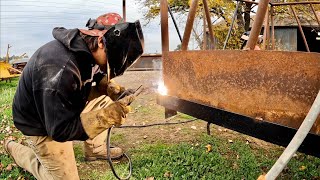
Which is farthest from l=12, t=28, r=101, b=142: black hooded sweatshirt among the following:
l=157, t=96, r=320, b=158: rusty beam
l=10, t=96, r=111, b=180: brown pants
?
l=157, t=96, r=320, b=158: rusty beam

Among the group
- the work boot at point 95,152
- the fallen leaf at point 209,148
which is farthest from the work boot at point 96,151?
the fallen leaf at point 209,148

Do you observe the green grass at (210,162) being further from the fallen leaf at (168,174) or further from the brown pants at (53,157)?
the brown pants at (53,157)

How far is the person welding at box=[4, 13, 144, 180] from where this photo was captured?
98.9 inches

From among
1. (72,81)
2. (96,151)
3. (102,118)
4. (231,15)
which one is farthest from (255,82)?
(231,15)

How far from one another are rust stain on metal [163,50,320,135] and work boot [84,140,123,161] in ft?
5.37

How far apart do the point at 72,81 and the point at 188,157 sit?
203 centimetres

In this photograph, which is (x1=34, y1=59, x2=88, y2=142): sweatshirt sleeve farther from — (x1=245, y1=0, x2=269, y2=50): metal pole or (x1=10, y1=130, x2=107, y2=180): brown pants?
(x1=245, y1=0, x2=269, y2=50): metal pole

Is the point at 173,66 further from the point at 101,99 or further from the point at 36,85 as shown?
the point at 36,85

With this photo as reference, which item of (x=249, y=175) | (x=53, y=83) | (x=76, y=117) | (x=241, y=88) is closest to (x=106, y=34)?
(x=53, y=83)

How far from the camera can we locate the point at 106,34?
2.55 metres

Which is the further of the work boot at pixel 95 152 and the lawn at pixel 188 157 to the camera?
the work boot at pixel 95 152

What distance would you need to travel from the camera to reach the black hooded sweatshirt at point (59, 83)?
2.48 m

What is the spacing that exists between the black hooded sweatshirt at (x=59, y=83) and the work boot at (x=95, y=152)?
1.37 meters

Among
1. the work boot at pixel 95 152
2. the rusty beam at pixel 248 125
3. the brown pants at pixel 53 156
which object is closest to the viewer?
the rusty beam at pixel 248 125
